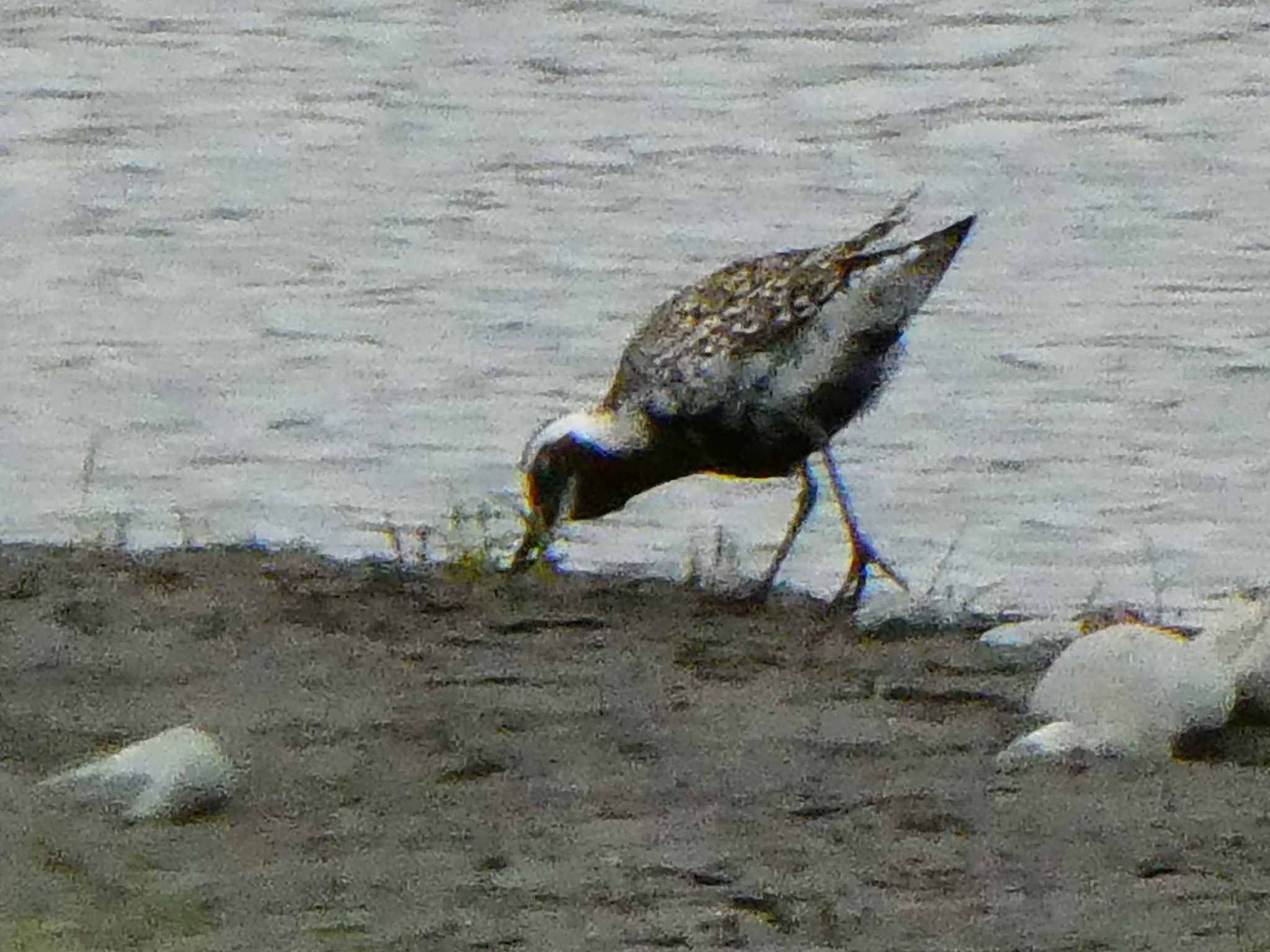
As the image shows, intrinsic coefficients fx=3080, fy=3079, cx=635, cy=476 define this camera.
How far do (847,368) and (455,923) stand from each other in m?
3.42

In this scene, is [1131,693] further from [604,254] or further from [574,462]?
[604,254]

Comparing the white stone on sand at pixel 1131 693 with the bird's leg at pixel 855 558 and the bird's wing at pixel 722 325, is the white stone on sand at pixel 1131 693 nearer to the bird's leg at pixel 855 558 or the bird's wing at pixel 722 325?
the bird's leg at pixel 855 558

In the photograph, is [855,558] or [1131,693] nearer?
[1131,693]

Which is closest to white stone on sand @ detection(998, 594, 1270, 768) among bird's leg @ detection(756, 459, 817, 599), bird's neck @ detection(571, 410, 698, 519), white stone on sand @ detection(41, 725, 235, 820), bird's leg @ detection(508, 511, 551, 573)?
white stone on sand @ detection(41, 725, 235, 820)

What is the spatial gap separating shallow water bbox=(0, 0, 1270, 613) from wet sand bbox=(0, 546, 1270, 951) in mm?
1458

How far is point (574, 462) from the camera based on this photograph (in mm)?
7473

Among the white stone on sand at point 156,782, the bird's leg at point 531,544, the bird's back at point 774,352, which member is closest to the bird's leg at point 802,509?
the bird's back at point 774,352

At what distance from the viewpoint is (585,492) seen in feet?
24.7

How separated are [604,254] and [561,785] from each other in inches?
254

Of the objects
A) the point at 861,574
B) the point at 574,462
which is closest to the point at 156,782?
the point at 574,462

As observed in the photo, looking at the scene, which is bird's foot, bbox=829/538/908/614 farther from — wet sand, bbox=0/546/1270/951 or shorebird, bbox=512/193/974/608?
wet sand, bbox=0/546/1270/951

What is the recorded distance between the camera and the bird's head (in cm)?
745

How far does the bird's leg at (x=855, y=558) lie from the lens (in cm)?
727

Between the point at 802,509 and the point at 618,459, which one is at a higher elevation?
the point at 618,459
